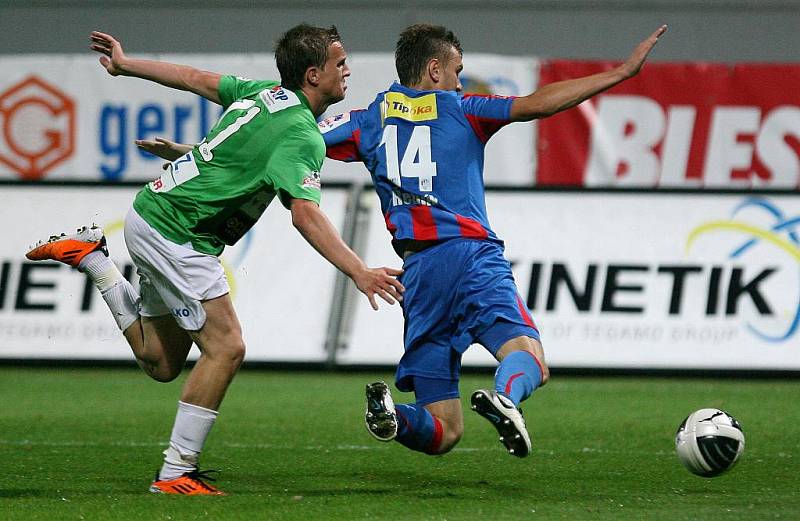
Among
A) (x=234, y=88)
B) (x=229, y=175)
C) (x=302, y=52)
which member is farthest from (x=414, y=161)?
(x=234, y=88)

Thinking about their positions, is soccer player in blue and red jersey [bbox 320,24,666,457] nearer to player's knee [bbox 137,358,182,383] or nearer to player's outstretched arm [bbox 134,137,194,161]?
player's outstretched arm [bbox 134,137,194,161]

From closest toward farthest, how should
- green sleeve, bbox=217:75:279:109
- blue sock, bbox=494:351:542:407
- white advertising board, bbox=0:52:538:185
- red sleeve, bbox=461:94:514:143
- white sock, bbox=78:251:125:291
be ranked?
blue sock, bbox=494:351:542:407, red sleeve, bbox=461:94:514:143, green sleeve, bbox=217:75:279:109, white sock, bbox=78:251:125:291, white advertising board, bbox=0:52:538:185

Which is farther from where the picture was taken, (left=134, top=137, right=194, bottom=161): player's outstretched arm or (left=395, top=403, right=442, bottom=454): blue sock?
(left=134, top=137, right=194, bottom=161): player's outstretched arm

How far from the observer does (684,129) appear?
1327 centimetres

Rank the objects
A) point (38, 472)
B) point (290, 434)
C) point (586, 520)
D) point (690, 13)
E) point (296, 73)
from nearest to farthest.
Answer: point (586, 520), point (296, 73), point (38, 472), point (290, 434), point (690, 13)

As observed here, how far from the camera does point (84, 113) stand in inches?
530

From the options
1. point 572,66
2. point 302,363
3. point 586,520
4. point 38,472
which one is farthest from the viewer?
point 572,66

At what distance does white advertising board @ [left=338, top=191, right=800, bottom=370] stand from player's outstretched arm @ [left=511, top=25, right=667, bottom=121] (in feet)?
17.9

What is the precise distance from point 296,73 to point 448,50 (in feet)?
2.29

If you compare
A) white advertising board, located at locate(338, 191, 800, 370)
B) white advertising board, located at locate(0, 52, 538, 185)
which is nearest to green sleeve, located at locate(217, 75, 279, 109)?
white advertising board, located at locate(338, 191, 800, 370)

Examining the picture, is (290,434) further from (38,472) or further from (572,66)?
(572,66)

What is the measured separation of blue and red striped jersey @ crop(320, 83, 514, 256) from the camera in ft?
18.9

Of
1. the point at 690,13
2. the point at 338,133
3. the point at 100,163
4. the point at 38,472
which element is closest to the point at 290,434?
the point at 38,472

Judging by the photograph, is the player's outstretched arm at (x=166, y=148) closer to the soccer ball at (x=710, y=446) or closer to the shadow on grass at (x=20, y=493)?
the shadow on grass at (x=20, y=493)
